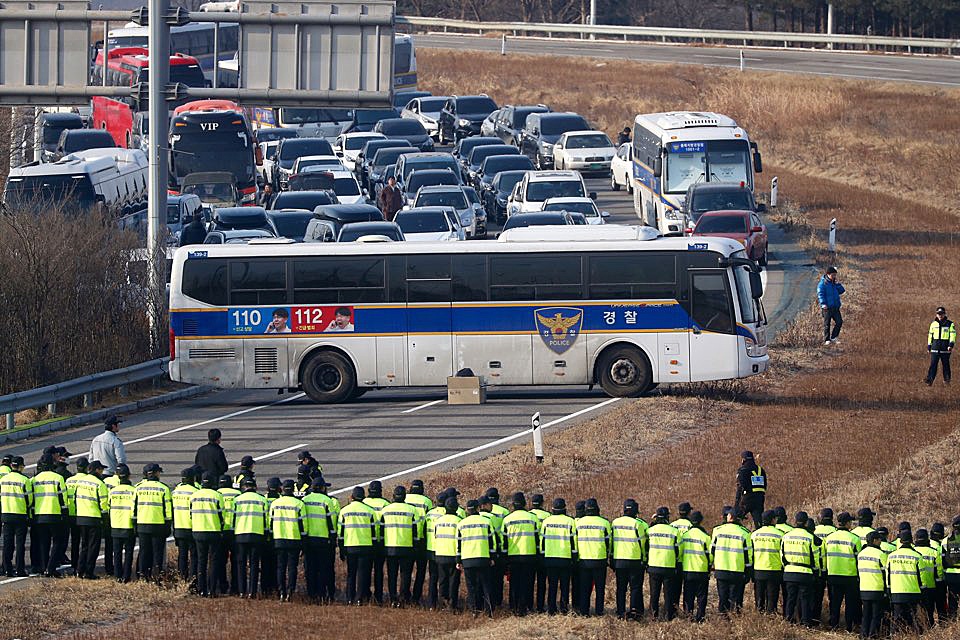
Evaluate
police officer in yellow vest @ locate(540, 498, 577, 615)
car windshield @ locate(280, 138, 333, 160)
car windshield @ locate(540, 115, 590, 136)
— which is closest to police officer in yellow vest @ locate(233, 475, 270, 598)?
police officer in yellow vest @ locate(540, 498, 577, 615)

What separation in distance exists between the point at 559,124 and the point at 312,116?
10096 millimetres

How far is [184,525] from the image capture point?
16609mm

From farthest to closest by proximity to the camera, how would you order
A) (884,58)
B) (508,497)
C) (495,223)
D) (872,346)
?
1. (884,58)
2. (495,223)
3. (872,346)
4. (508,497)

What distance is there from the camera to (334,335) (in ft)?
88.9

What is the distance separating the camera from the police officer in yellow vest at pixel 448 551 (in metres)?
15.8

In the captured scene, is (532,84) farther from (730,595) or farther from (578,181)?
(730,595)

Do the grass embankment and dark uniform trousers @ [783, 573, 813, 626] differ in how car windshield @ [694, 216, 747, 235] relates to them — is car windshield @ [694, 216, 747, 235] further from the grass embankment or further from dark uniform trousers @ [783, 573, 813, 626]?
dark uniform trousers @ [783, 573, 813, 626]

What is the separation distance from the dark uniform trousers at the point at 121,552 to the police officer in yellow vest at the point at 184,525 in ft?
1.59

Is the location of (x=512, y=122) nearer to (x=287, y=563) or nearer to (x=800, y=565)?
(x=287, y=563)

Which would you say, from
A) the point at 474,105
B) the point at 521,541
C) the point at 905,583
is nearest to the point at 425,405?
the point at 521,541

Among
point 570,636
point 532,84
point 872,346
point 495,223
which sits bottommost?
point 570,636

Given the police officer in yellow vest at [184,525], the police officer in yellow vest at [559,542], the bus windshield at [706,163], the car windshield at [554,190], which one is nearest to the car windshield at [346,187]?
the car windshield at [554,190]

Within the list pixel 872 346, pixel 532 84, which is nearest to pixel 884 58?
pixel 532 84

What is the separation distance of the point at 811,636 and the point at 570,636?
223 centimetres
